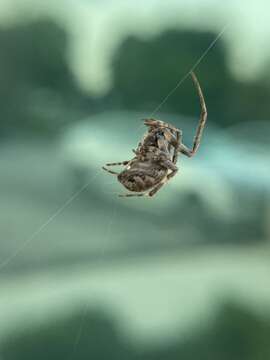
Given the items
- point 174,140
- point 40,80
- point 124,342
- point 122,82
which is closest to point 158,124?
point 174,140

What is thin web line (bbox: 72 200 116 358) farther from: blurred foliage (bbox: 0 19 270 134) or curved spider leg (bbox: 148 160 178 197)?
curved spider leg (bbox: 148 160 178 197)

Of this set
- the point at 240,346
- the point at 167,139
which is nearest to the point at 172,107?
the point at 240,346

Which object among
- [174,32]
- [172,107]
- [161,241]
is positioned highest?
[174,32]

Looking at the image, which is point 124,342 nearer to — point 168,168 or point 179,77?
point 179,77

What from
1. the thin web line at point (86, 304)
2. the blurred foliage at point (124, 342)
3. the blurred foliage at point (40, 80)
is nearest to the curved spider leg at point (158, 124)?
the thin web line at point (86, 304)

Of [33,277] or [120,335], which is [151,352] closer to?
[120,335]
